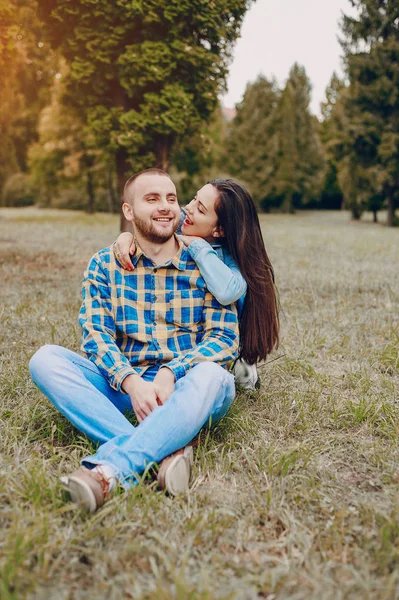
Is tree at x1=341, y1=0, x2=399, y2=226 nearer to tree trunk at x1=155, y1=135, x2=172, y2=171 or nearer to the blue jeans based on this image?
tree trunk at x1=155, y1=135, x2=172, y2=171

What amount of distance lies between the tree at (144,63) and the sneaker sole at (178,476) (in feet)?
29.2

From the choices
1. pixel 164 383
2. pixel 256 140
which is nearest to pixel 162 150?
pixel 164 383

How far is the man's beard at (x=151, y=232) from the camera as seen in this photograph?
2.75 m

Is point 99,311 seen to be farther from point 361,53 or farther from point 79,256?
point 361,53

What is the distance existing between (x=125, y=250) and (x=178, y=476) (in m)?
1.19

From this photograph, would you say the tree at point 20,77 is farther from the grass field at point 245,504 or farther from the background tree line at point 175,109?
the grass field at point 245,504

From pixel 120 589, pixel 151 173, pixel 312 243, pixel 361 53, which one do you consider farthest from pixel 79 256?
pixel 361 53

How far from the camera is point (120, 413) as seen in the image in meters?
2.43

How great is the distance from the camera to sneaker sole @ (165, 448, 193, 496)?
82.8 inches

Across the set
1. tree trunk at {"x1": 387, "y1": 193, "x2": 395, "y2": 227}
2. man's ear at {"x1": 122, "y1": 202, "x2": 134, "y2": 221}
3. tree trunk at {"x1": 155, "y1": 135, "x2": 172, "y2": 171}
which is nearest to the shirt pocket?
Result: man's ear at {"x1": 122, "y1": 202, "x2": 134, "y2": 221}

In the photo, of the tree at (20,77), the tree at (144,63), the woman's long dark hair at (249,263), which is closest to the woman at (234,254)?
the woman's long dark hair at (249,263)

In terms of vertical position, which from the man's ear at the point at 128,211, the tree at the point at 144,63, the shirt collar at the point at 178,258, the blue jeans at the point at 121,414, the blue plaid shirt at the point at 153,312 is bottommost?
the blue jeans at the point at 121,414

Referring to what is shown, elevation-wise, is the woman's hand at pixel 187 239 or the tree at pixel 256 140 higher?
the tree at pixel 256 140

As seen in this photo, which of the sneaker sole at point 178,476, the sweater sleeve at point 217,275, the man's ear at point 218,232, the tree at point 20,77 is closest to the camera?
the sneaker sole at point 178,476
